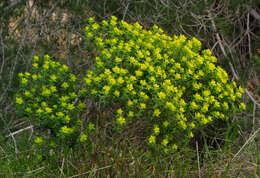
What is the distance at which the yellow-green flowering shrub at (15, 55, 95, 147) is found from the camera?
2342 mm

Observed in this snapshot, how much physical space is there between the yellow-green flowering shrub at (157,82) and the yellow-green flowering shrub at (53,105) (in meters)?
0.21

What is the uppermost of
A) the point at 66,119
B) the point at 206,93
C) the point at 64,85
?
the point at 206,93

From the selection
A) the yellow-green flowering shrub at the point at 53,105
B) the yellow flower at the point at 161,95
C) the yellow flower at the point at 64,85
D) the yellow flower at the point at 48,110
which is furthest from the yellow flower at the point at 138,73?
the yellow flower at the point at 48,110

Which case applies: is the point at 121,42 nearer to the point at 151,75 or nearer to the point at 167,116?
the point at 151,75

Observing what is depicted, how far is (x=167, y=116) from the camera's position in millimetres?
2449

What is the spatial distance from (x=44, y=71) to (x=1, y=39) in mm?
945

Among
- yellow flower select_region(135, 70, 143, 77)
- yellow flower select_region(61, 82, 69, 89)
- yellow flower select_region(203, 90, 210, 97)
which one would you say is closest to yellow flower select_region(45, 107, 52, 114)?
yellow flower select_region(61, 82, 69, 89)

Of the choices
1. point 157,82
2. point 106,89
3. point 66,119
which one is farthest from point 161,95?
point 66,119

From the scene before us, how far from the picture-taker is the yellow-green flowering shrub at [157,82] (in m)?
2.30

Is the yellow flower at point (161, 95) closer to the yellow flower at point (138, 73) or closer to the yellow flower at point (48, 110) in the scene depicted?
the yellow flower at point (138, 73)

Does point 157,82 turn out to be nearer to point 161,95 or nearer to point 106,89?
point 161,95

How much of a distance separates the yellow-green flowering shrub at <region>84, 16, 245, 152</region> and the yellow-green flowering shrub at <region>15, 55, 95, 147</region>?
21 cm

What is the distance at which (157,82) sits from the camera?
2395mm

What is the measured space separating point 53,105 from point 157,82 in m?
0.74
